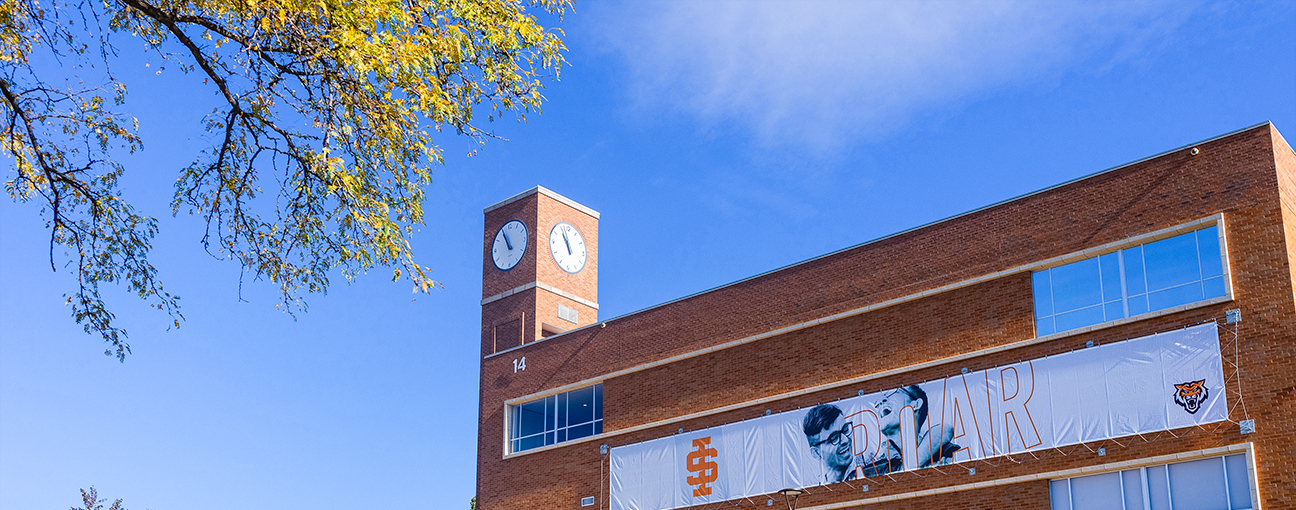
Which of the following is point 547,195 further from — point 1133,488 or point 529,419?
point 1133,488

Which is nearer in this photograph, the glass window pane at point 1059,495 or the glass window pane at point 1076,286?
the glass window pane at point 1059,495

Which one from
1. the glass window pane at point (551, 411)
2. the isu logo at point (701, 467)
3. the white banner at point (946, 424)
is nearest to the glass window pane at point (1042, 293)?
the white banner at point (946, 424)

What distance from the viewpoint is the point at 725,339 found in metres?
30.2

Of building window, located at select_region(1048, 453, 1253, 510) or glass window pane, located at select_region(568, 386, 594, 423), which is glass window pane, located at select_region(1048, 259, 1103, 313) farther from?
glass window pane, located at select_region(568, 386, 594, 423)

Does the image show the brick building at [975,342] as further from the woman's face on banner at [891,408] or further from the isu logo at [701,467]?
the isu logo at [701,467]

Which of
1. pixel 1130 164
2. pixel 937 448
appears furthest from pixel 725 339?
pixel 1130 164

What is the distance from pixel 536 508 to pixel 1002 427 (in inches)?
571

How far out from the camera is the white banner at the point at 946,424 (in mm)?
21984

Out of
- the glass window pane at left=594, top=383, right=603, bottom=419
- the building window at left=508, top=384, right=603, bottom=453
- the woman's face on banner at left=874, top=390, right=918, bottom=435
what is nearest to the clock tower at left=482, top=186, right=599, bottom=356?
the building window at left=508, top=384, right=603, bottom=453

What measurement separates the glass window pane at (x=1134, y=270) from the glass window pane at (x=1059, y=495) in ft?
13.5

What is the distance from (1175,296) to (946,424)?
5.46 meters

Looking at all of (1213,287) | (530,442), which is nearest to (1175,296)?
(1213,287)

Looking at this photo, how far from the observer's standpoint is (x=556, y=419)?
34.1m

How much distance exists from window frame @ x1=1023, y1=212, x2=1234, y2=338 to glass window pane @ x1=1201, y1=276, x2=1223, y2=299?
0.09 m
